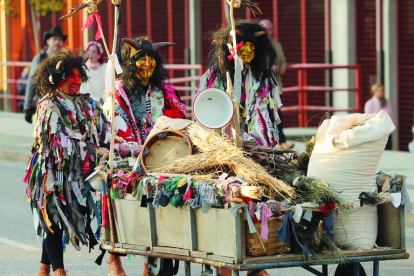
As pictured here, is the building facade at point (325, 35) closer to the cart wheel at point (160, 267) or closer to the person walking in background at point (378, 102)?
the person walking in background at point (378, 102)

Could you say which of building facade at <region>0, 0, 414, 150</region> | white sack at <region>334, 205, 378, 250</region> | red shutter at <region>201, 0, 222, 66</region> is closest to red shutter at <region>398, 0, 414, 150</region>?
building facade at <region>0, 0, 414, 150</region>

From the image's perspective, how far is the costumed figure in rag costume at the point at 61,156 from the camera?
7.26 metres

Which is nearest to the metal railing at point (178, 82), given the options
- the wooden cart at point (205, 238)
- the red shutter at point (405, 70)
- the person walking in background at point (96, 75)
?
the person walking in background at point (96, 75)

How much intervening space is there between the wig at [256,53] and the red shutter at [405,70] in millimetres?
8001

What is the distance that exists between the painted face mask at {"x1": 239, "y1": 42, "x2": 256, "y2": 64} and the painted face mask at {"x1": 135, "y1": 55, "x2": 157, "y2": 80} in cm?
67

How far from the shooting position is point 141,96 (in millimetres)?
7742

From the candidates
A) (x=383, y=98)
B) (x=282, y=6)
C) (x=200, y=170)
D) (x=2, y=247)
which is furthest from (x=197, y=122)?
(x=282, y=6)

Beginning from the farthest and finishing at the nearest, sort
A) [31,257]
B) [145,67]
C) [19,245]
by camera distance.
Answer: [19,245] < [31,257] < [145,67]

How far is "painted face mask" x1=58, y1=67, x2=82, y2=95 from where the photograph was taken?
7.33 m

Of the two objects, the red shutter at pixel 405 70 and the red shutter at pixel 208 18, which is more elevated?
the red shutter at pixel 208 18

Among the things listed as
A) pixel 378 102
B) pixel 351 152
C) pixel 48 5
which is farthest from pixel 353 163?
pixel 48 5

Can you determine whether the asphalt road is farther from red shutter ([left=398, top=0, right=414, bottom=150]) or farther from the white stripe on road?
red shutter ([left=398, top=0, right=414, bottom=150])

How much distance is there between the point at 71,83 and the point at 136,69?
0.56m

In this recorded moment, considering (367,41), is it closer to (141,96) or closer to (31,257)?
(31,257)
